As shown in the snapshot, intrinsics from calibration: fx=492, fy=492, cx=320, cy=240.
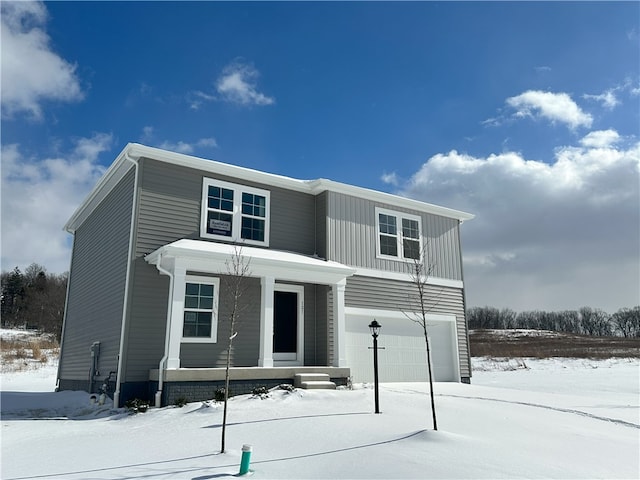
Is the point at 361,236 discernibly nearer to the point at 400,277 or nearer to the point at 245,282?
the point at 400,277

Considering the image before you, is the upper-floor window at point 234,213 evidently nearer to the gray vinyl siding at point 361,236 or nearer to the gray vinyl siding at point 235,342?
the gray vinyl siding at point 235,342

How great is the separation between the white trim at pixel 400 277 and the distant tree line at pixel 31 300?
42721 millimetres

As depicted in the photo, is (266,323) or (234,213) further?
(234,213)

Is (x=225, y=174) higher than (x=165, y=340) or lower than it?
higher

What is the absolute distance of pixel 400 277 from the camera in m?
15.6

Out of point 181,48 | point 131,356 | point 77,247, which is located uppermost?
point 181,48

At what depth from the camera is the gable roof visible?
11992 mm

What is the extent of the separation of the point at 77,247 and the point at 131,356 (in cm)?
830

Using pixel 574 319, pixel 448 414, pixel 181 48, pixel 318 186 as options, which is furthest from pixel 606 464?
pixel 574 319

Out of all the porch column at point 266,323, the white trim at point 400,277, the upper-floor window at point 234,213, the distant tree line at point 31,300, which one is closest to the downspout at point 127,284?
the upper-floor window at point 234,213

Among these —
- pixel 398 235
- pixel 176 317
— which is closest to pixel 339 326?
pixel 176 317

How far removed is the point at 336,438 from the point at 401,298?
29.3 ft

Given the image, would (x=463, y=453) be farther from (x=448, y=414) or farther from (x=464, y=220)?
(x=464, y=220)

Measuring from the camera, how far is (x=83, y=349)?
14.3 m
